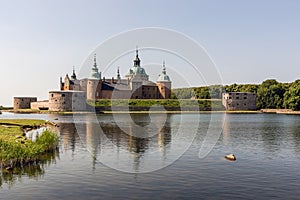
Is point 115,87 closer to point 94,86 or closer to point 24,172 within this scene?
point 94,86

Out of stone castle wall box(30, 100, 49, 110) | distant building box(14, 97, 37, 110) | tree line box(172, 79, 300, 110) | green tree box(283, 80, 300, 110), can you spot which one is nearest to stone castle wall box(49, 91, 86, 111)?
stone castle wall box(30, 100, 49, 110)

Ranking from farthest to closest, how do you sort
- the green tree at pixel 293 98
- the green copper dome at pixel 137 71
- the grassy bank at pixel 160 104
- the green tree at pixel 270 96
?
the green copper dome at pixel 137 71
the grassy bank at pixel 160 104
the green tree at pixel 270 96
the green tree at pixel 293 98

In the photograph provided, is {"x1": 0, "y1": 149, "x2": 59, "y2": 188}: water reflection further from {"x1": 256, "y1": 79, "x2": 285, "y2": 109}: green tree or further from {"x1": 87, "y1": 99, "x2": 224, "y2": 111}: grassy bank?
{"x1": 256, "y1": 79, "x2": 285, "y2": 109}: green tree

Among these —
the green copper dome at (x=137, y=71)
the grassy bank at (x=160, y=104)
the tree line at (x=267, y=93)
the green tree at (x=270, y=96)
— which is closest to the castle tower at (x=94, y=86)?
the grassy bank at (x=160, y=104)

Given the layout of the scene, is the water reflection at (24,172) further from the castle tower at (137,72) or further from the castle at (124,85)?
the castle tower at (137,72)

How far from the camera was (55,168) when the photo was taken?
23.6m

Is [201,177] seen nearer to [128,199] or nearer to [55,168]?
[128,199]

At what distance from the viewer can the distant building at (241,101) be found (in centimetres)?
13162

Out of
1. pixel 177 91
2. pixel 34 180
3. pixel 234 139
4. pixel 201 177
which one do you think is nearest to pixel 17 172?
pixel 34 180

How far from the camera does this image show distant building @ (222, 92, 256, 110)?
132 m

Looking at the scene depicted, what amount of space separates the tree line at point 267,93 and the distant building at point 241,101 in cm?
215

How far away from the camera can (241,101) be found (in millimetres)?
131750

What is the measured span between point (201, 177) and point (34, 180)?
9.58 meters

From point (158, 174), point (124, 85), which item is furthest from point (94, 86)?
point (158, 174)
